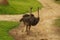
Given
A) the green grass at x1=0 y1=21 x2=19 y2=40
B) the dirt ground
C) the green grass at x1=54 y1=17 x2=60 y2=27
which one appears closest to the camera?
the green grass at x1=0 y1=21 x2=19 y2=40

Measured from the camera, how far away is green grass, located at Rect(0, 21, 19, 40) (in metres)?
8.98

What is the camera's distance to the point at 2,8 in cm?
1307

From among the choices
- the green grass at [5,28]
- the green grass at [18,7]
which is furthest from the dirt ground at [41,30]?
→ the green grass at [18,7]

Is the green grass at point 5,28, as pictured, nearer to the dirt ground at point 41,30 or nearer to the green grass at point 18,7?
the dirt ground at point 41,30

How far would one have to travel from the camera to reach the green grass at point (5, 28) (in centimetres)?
898

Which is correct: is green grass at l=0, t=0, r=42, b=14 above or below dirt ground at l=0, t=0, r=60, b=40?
above

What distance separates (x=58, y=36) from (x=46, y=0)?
8.08m

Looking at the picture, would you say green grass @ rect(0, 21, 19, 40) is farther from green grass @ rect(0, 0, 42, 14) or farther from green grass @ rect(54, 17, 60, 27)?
green grass @ rect(0, 0, 42, 14)

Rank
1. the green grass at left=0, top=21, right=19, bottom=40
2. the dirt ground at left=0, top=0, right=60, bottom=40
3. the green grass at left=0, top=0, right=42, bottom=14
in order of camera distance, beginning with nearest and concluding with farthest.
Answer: the green grass at left=0, top=21, right=19, bottom=40
the dirt ground at left=0, top=0, right=60, bottom=40
the green grass at left=0, top=0, right=42, bottom=14

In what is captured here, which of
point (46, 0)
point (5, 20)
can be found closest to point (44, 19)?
point (5, 20)

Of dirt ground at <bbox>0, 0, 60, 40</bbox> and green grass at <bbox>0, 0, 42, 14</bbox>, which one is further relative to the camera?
green grass at <bbox>0, 0, 42, 14</bbox>

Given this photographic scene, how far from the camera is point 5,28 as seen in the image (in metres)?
9.93

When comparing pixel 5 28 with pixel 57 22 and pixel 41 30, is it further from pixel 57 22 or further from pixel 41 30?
pixel 57 22

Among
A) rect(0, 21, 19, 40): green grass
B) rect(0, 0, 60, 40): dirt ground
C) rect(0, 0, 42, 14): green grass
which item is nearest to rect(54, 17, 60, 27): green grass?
rect(0, 0, 60, 40): dirt ground
